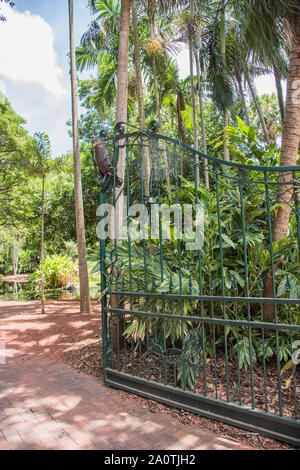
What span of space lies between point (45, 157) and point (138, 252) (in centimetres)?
621

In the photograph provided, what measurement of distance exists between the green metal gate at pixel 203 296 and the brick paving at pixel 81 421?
0.88 feet

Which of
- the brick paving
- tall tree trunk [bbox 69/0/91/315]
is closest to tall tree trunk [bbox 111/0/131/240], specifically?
tall tree trunk [bbox 69/0/91/315]

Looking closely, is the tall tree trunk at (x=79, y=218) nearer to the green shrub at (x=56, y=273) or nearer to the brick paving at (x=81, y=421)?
the brick paving at (x=81, y=421)

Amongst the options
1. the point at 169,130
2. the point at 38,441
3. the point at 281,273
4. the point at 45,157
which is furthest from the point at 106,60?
the point at 38,441

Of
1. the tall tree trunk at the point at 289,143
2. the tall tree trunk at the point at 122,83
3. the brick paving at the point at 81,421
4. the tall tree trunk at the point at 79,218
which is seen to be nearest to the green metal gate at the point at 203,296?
the tall tree trunk at the point at 289,143

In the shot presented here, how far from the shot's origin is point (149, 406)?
9.93ft

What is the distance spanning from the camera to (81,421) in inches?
108

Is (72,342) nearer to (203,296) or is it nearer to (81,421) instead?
(81,421)

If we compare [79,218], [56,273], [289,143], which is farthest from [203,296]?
[56,273]

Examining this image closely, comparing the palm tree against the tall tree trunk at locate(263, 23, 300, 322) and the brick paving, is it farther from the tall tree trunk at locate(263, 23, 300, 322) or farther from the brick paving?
the brick paving

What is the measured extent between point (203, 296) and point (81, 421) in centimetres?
156

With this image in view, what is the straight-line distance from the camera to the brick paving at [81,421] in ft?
7.76

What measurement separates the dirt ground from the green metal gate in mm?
99
